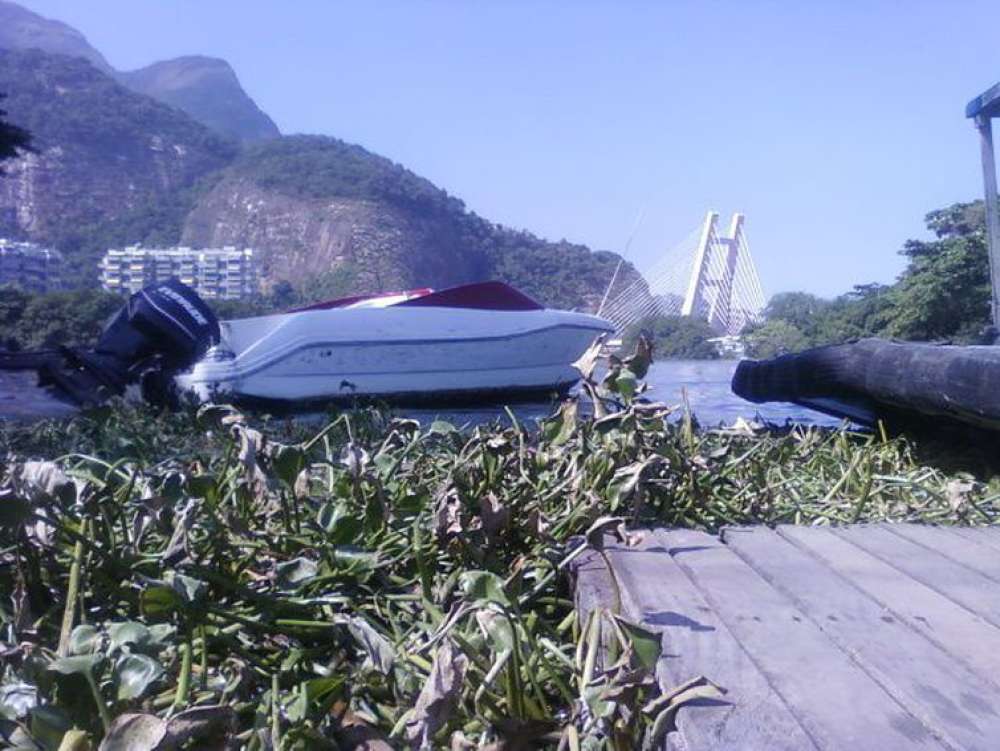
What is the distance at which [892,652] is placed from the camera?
125 centimetres

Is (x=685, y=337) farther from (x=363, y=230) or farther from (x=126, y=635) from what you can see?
(x=363, y=230)

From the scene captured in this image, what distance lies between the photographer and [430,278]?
1279cm

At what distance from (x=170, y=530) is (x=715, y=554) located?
35.6 inches

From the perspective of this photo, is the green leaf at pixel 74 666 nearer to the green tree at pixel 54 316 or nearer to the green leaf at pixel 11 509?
the green leaf at pixel 11 509

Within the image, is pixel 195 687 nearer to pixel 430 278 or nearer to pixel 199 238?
pixel 430 278

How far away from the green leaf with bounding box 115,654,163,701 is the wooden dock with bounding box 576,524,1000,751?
1.71ft

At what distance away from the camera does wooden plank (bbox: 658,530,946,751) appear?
3.27 feet

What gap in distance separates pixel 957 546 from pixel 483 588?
1.14 m

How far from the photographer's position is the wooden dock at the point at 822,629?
102cm

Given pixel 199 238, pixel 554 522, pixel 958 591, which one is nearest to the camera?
pixel 958 591

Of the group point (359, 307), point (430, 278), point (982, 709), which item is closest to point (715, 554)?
point (982, 709)

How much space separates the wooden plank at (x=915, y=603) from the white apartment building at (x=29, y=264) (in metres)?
20.0

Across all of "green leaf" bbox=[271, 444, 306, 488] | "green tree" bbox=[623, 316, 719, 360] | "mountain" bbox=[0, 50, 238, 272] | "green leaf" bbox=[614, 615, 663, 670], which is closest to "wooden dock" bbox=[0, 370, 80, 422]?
"green tree" bbox=[623, 316, 719, 360]

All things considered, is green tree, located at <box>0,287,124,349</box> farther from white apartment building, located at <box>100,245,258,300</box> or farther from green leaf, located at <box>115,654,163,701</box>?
green leaf, located at <box>115,654,163,701</box>
